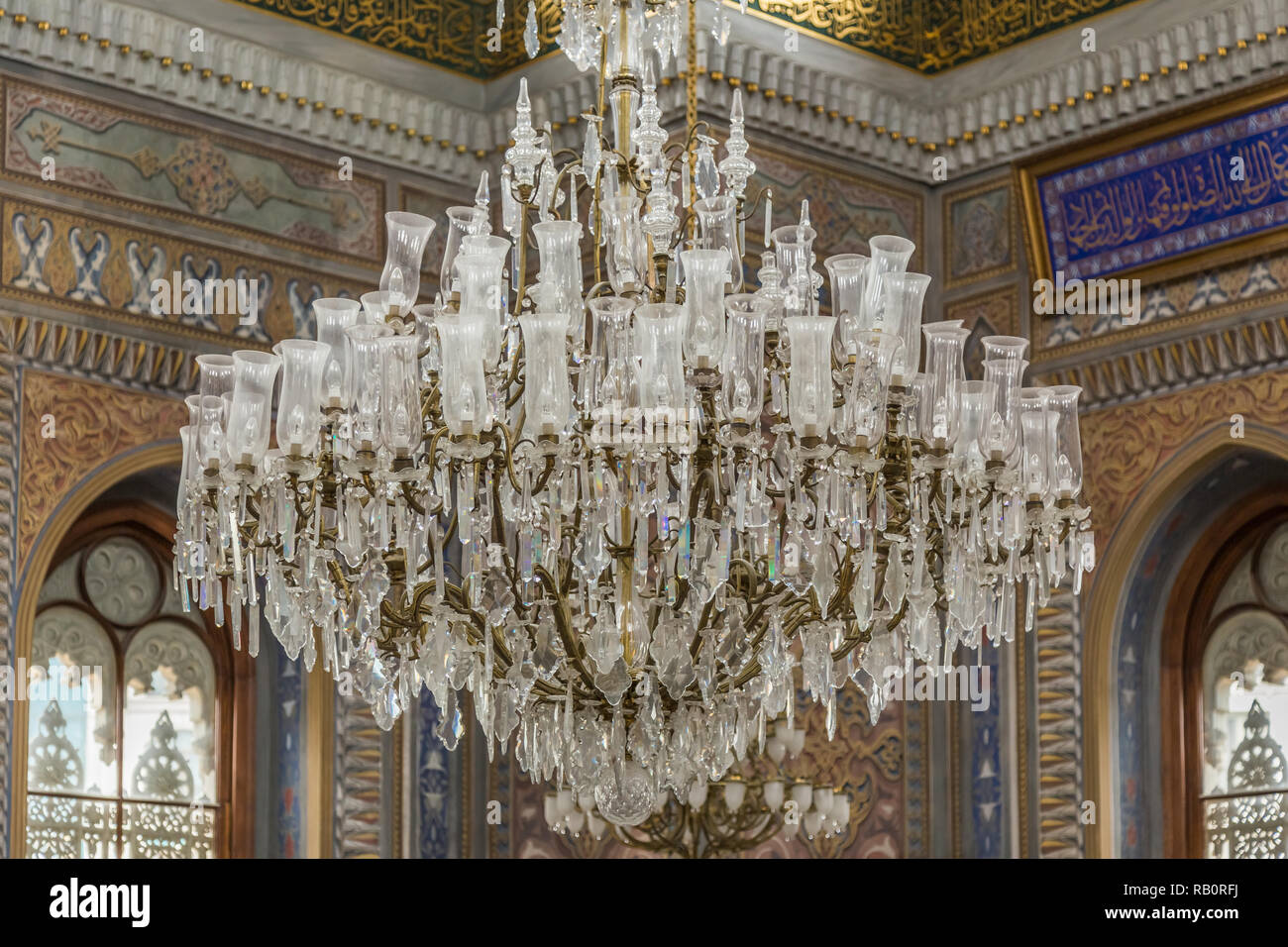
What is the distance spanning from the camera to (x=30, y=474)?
6074mm

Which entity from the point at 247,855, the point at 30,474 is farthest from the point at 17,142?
the point at 247,855

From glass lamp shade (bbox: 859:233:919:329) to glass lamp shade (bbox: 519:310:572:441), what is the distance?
1.90 feet

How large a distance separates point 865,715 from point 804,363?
3233 millimetres

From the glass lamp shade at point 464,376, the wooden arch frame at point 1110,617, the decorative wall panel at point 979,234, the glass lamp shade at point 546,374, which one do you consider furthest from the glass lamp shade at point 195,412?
the decorative wall panel at point 979,234

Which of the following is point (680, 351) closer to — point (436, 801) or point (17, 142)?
point (17, 142)

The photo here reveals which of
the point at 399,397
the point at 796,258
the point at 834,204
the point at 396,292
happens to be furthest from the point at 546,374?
the point at 834,204

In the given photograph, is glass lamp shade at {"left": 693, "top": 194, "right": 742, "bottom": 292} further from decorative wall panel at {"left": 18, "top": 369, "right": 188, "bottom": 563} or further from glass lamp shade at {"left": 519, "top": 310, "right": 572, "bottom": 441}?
decorative wall panel at {"left": 18, "top": 369, "right": 188, "bottom": 563}

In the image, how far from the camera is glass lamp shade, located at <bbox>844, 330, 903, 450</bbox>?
13.0ft

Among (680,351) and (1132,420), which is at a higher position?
(1132,420)

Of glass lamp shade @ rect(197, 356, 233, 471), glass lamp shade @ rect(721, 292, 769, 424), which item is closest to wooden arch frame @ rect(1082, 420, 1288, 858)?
glass lamp shade @ rect(721, 292, 769, 424)

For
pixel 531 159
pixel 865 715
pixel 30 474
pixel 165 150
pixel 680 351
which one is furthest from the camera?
pixel 865 715

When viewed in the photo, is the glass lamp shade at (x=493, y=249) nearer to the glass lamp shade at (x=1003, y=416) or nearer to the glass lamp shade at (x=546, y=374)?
the glass lamp shade at (x=546, y=374)

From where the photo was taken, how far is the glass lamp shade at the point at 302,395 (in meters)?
4.06

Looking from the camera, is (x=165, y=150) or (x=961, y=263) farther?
(x=961, y=263)
